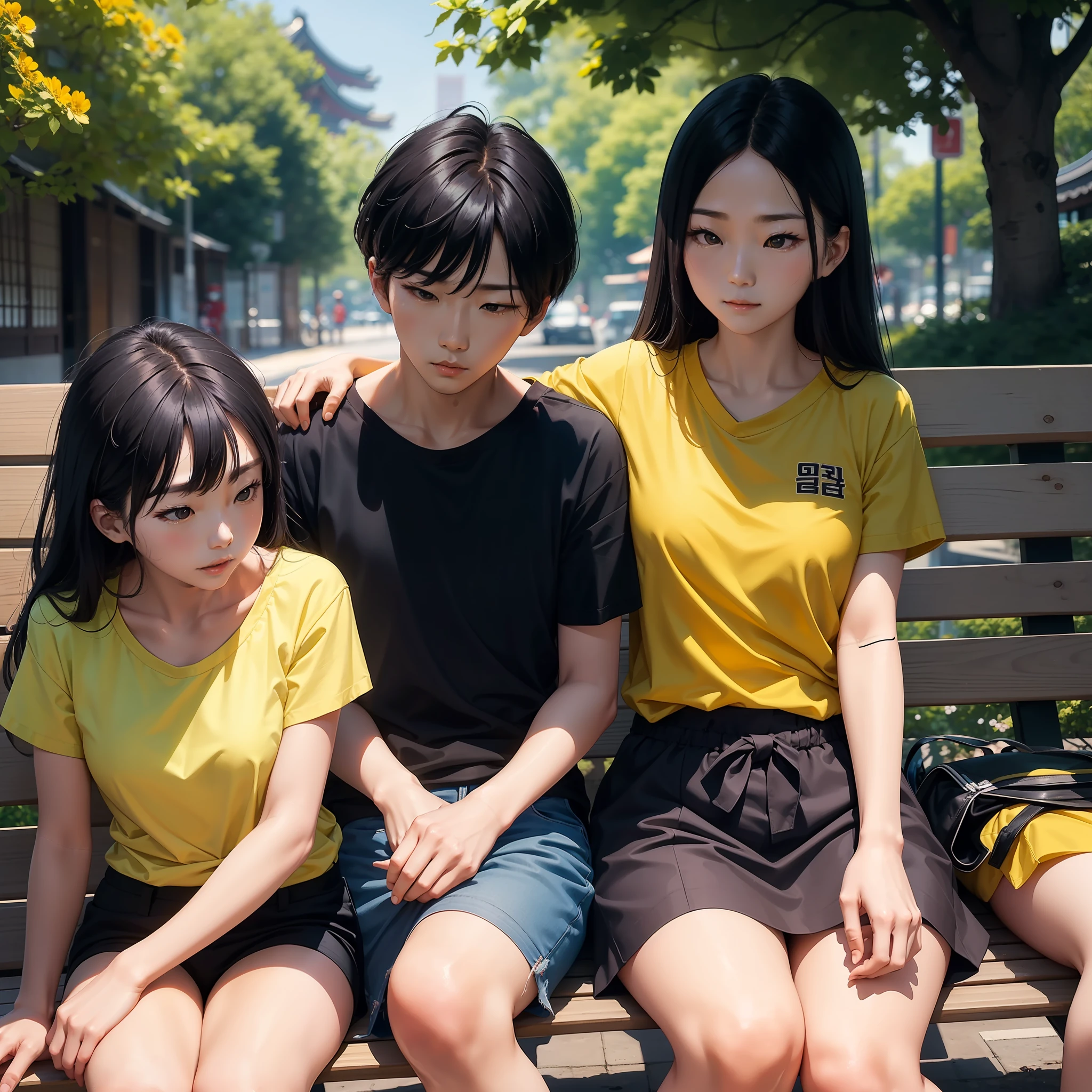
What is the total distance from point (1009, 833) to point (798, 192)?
4.09 ft

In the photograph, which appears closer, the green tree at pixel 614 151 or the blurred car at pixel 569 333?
the blurred car at pixel 569 333

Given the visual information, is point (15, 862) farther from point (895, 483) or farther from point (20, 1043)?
point (895, 483)

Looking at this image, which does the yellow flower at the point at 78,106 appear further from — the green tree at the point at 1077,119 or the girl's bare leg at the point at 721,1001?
the green tree at the point at 1077,119

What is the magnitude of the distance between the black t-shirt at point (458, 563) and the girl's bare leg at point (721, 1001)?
50cm

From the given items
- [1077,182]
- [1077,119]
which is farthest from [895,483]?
[1077,119]

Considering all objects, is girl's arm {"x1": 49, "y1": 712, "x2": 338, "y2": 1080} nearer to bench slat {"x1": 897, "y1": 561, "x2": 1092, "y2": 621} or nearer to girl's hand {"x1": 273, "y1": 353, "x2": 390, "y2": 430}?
girl's hand {"x1": 273, "y1": 353, "x2": 390, "y2": 430}

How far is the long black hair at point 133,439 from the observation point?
6.37 feet

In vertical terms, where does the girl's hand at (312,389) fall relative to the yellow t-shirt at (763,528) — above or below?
above

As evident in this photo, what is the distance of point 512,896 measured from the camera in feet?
6.54

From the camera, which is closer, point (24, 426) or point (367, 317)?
point (24, 426)

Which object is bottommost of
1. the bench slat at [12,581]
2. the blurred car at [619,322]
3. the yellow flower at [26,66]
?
the bench slat at [12,581]

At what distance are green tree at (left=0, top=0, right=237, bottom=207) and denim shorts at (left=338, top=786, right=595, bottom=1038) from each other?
296 centimetres

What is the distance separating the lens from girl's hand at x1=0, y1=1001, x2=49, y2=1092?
185 centimetres

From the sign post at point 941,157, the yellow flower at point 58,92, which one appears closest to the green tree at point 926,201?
the sign post at point 941,157
